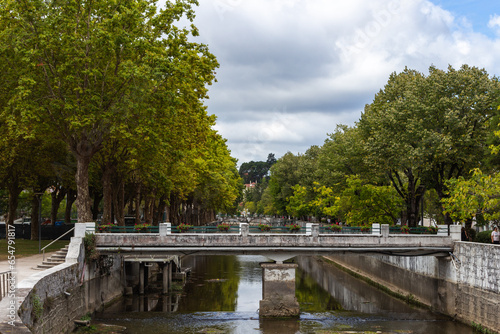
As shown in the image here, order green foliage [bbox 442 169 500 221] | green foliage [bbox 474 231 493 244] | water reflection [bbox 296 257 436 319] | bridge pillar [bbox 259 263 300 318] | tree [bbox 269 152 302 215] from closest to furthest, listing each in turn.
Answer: green foliage [bbox 442 169 500 221] < bridge pillar [bbox 259 263 300 318] < water reflection [bbox 296 257 436 319] < green foliage [bbox 474 231 493 244] < tree [bbox 269 152 302 215]

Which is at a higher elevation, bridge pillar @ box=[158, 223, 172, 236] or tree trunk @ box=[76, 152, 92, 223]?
tree trunk @ box=[76, 152, 92, 223]

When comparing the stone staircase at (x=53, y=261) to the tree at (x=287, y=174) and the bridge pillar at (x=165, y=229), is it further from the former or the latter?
the tree at (x=287, y=174)

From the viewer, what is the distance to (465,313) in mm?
28328

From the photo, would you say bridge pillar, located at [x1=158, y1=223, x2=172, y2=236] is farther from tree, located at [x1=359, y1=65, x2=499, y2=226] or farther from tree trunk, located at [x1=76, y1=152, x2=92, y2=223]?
tree, located at [x1=359, y1=65, x2=499, y2=226]

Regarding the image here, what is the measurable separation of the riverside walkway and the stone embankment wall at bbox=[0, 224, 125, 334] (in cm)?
230

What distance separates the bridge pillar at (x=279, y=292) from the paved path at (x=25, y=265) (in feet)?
41.1

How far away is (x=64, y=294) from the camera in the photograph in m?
24.7

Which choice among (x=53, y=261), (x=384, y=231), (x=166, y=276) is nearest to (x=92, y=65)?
(x=53, y=261)

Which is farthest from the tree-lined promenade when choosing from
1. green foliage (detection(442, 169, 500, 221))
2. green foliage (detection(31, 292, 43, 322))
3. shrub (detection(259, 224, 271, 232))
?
green foliage (detection(442, 169, 500, 221))

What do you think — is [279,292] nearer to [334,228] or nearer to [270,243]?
[270,243]

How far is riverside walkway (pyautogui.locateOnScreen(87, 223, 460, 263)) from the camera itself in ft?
100

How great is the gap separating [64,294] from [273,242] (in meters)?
12.0

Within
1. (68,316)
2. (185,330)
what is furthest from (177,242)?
(68,316)

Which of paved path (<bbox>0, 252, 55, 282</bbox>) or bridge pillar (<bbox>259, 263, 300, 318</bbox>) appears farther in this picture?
bridge pillar (<bbox>259, 263, 300, 318</bbox>)
